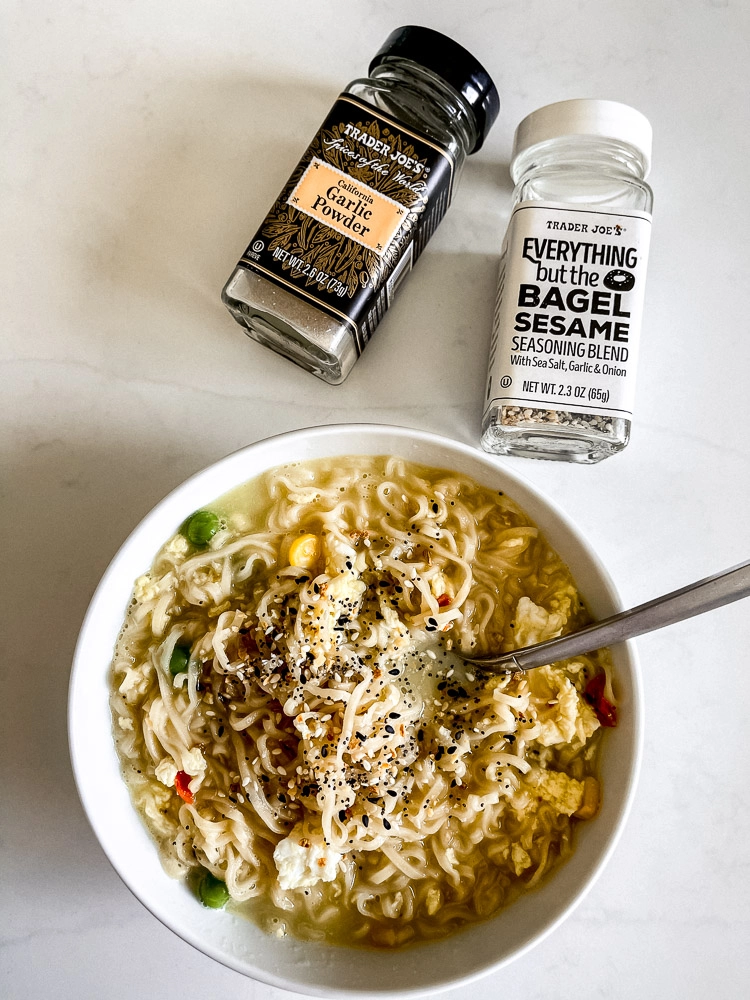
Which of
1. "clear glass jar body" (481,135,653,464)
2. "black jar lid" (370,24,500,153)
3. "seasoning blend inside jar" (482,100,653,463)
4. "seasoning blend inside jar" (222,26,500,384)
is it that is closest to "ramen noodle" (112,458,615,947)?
"clear glass jar body" (481,135,653,464)

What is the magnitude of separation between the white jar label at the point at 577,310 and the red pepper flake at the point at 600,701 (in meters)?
0.76

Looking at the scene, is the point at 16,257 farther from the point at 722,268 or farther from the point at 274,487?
the point at 722,268

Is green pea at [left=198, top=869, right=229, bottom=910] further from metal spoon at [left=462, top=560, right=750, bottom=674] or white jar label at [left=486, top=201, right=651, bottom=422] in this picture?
white jar label at [left=486, top=201, right=651, bottom=422]

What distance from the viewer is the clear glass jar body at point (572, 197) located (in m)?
2.08

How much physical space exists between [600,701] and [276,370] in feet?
4.62

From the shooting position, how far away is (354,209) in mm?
2084

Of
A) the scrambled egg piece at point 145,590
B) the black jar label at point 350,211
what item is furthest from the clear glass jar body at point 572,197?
the scrambled egg piece at point 145,590

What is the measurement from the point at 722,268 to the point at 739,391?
413mm

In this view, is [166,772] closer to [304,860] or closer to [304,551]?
[304,860]

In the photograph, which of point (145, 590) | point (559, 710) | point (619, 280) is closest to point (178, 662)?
point (145, 590)

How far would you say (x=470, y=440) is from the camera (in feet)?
7.86

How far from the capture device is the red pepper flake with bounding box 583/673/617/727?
2.07 m

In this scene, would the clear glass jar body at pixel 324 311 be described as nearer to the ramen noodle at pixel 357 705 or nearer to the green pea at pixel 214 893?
the ramen noodle at pixel 357 705

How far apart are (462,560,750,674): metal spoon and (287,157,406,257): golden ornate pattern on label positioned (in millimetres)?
1177
